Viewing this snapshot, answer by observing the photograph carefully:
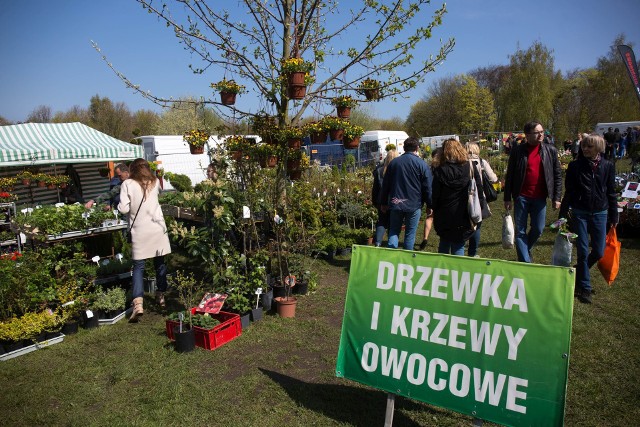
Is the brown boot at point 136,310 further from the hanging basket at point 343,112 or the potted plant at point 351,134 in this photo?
the hanging basket at point 343,112

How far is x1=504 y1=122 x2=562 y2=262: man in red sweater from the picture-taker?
494cm

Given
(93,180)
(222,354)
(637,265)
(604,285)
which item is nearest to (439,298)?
(222,354)

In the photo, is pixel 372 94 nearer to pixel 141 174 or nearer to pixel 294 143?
pixel 294 143

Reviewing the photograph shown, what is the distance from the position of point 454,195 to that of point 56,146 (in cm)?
Result: 1061

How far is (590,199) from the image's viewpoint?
4.70 metres

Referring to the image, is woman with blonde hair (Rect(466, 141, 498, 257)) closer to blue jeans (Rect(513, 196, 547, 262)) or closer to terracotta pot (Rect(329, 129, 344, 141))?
blue jeans (Rect(513, 196, 547, 262))

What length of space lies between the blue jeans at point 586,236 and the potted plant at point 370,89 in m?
2.85

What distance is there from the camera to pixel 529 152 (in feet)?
16.6

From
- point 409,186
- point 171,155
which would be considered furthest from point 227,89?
point 171,155

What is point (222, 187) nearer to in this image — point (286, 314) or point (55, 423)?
point (286, 314)

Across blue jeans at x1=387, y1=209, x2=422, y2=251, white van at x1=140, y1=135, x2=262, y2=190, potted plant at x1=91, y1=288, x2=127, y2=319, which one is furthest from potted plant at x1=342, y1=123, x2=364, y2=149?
white van at x1=140, y1=135, x2=262, y2=190

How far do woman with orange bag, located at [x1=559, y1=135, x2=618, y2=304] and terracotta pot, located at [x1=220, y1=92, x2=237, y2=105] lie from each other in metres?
4.23

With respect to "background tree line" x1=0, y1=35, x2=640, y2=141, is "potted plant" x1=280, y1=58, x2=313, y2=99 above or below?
below

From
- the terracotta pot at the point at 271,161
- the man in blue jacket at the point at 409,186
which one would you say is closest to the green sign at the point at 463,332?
the man in blue jacket at the point at 409,186
